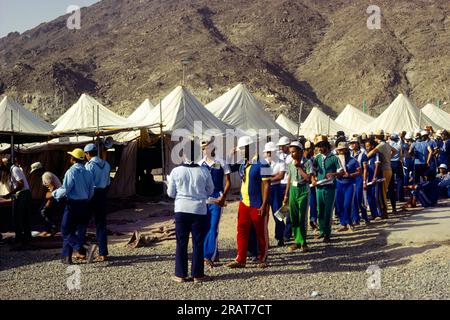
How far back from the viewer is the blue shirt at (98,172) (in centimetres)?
772

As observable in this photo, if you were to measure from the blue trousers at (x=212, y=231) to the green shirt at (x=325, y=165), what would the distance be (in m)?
2.11

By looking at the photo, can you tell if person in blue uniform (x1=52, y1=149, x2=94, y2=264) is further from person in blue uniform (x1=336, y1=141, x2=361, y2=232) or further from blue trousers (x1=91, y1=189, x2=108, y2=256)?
person in blue uniform (x1=336, y1=141, x2=361, y2=232)

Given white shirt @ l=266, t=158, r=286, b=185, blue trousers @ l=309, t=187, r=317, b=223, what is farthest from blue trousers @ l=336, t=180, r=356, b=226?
white shirt @ l=266, t=158, r=286, b=185

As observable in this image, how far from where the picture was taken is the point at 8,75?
5759 centimetres

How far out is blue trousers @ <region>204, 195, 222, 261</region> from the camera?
720 centimetres

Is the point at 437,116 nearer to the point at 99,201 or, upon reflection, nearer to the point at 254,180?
the point at 254,180

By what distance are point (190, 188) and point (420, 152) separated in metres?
8.18

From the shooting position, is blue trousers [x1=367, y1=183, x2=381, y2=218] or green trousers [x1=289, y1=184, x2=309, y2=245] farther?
blue trousers [x1=367, y1=183, x2=381, y2=218]

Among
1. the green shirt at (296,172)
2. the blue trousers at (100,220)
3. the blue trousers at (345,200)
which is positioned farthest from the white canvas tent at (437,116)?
the blue trousers at (100,220)

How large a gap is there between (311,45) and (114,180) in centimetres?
6194

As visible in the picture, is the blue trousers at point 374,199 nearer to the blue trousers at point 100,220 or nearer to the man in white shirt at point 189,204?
the man in white shirt at point 189,204
